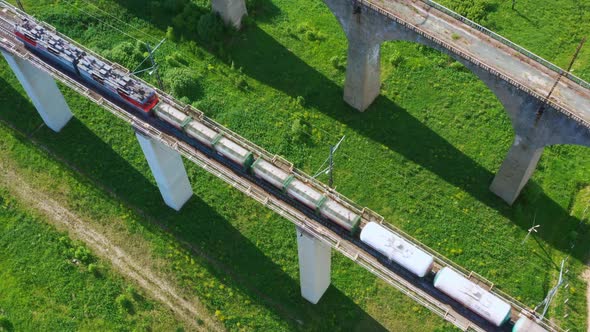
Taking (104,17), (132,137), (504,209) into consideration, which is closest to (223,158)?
(132,137)

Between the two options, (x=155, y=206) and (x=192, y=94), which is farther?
(x=192, y=94)

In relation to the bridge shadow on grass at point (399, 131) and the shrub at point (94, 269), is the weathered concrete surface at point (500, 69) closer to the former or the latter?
the bridge shadow on grass at point (399, 131)

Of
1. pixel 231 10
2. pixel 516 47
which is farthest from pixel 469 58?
pixel 231 10

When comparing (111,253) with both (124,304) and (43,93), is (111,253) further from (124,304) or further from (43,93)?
(43,93)

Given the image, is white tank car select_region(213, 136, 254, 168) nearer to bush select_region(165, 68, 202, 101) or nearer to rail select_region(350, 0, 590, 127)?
rail select_region(350, 0, 590, 127)

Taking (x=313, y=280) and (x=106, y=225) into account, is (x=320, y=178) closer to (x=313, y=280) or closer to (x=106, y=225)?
(x=313, y=280)

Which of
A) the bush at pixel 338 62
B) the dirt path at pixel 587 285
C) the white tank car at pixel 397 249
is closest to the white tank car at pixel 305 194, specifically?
the white tank car at pixel 397 249

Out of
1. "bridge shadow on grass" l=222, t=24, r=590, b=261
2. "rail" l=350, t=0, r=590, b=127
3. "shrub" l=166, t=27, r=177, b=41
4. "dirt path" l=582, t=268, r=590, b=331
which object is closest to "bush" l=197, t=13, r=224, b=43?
"bridge shadow on grass" l=222, t=24, r=590, b=261
